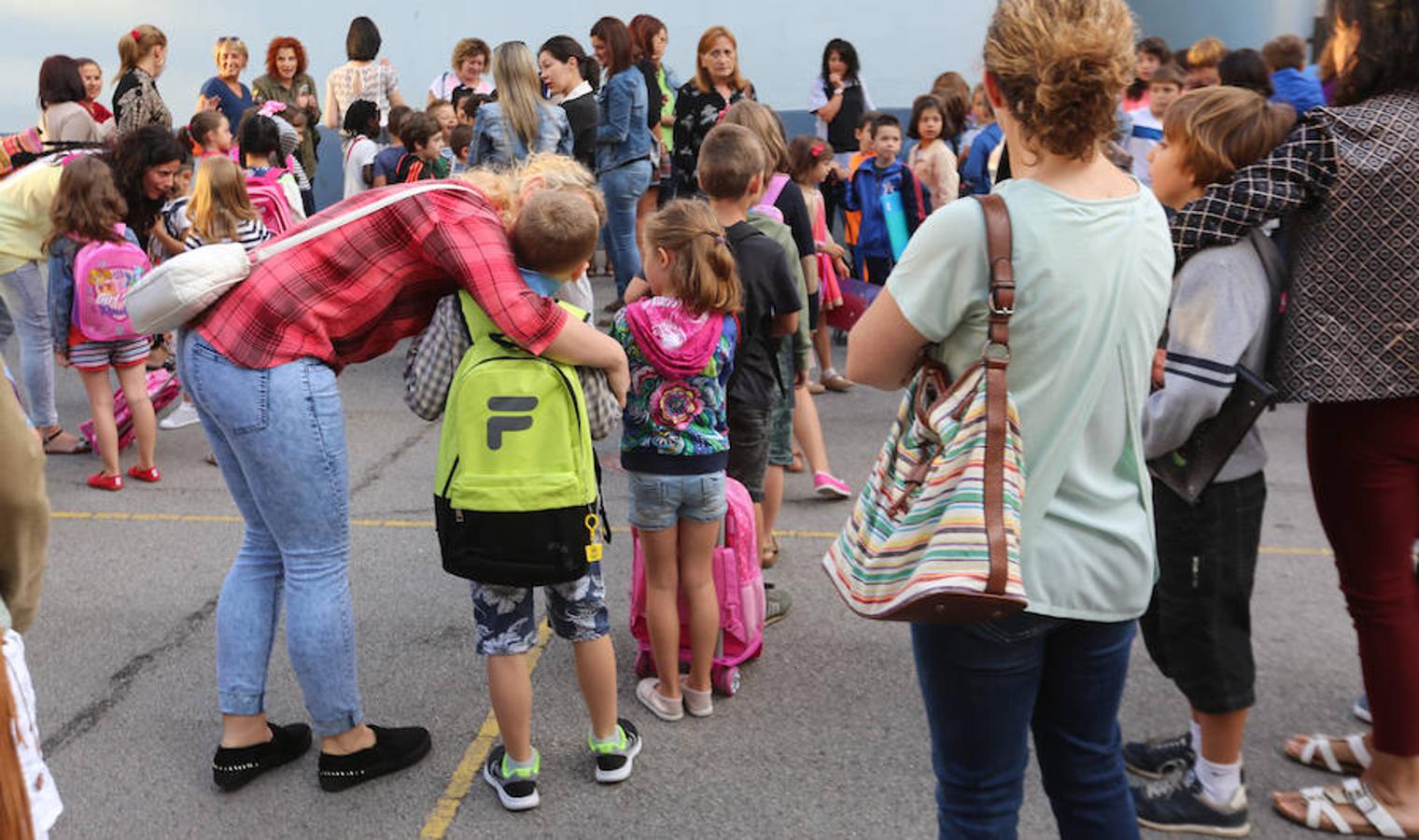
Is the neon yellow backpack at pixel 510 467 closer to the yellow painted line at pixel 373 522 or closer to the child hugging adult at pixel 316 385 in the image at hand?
the child hugging adult at pixel 316 385

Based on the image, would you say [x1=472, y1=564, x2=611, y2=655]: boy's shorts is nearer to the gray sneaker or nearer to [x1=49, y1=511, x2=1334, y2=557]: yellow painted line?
the gray sneaker

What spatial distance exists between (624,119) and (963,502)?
6.77 m

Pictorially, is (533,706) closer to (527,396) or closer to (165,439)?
(527,396)

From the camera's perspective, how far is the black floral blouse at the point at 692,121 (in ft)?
27.1

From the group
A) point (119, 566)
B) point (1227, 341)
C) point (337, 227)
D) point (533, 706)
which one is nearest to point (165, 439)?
point (119, 566)

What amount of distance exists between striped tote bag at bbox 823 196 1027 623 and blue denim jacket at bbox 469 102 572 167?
5.74 m

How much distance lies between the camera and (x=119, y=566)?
4.96 metres

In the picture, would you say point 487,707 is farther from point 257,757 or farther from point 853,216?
point 853,216

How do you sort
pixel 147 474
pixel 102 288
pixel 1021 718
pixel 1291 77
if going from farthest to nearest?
pixel 1291 77, pixel 147 474, pixel 102 288, pixel 1021 718

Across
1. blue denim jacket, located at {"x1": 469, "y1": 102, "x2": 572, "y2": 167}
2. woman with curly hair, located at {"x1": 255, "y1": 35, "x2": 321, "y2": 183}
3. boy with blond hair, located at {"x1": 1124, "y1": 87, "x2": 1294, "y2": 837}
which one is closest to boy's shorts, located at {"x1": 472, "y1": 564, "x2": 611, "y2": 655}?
boy with blond hair, located at {"x1": 1124, "y1": 87, "x2": 1294, "y2": 837}

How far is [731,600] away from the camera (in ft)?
12.5

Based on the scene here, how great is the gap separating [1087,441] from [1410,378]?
117 centimetres

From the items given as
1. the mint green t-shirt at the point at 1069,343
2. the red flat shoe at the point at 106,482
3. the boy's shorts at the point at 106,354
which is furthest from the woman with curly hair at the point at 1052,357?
the red flat shoe at the point at 106,482


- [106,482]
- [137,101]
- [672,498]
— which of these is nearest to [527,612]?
[672,498]
